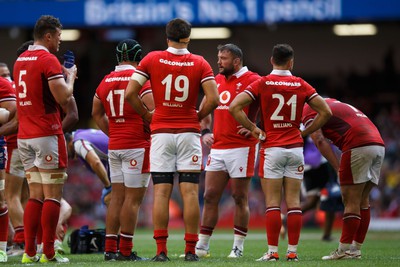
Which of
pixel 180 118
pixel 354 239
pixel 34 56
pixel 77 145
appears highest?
pixel 34 56

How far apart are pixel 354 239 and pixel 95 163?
3.73 metres

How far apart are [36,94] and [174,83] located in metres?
1.55

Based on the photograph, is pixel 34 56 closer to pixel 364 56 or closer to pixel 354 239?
pixel 354 239

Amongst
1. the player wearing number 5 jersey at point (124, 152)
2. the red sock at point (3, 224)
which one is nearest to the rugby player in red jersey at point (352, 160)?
the player wearing number 5 jersey at point (124, 152)

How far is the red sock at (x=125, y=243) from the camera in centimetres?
1088

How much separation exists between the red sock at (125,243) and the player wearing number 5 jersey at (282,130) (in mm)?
1588

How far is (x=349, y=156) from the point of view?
1116 centimetres

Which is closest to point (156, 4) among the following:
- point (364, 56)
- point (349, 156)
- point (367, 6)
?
point (367, 6)

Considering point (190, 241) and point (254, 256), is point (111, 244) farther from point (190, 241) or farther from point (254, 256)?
point (254, 256)

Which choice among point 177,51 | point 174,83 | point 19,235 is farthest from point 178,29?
point 19,235

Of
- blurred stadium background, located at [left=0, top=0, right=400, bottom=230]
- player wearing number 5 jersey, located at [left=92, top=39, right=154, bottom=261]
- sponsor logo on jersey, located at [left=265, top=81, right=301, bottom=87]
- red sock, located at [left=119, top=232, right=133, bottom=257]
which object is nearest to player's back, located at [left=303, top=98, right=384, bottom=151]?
sponsor logo on jersey, located at [left=265, top=81, right=301, bottom=87]

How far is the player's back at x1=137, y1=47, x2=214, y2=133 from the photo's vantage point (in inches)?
407

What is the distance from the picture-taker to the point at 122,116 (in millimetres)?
10906

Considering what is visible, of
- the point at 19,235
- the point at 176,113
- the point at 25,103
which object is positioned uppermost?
the point at 25,103
